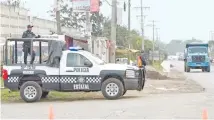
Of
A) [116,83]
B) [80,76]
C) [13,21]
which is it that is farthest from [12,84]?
[13,21]

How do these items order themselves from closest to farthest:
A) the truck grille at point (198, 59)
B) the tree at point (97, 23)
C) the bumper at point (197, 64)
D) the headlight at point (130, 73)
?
the headlight at point (130, 73) < the truck grille at point (198, 59) < the bumper at point (197, 64) < the tree at point (97, 23)

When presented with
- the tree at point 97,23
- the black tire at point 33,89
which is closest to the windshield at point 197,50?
the tree at point 97,23

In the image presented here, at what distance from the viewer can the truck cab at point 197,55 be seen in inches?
2040

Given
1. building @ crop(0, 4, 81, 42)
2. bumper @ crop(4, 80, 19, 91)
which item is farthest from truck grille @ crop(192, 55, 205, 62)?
bumper @ crop(4, 80, 19, 91)

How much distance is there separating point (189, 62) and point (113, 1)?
2179 centimetres

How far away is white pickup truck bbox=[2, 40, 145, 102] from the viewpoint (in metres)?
19.0

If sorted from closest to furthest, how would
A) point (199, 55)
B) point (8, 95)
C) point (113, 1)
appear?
point (8, 95) → point (113, 1) → point (199, 55)

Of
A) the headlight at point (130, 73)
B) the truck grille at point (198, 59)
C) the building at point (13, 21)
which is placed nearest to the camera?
the headlight at point (130, 73)

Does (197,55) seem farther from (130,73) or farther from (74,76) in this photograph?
(74,76)

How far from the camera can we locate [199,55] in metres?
51.9

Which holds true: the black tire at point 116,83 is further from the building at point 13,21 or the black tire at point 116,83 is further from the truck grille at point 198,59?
the truck grille at point 198,59

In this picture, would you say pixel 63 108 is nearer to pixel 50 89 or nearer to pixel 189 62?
pixel 50 89

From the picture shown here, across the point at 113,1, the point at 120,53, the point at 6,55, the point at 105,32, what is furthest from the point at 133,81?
the point at 105,32

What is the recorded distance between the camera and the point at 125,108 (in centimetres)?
1628
